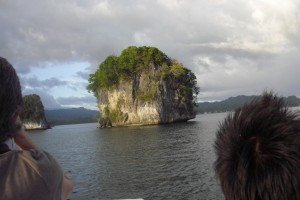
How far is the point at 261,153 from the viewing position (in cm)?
127

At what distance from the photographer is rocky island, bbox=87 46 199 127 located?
86.8 metres

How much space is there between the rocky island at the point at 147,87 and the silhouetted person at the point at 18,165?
83942mm

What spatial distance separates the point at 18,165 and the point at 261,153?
1.10 metres

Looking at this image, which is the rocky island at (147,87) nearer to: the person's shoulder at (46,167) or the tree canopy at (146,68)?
the tree canopy at (146,68)

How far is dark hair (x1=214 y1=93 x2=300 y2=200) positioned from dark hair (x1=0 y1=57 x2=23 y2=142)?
3.45ft

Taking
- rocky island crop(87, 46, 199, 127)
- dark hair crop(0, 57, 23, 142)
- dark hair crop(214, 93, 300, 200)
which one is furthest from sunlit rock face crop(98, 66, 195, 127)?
dark hair crop(214, 93, 300, 200)

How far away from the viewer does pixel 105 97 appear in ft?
322

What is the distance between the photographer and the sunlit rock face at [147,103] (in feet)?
284

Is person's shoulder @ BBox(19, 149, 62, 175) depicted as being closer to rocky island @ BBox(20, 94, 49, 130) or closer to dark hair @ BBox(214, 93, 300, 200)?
dark hair @ BBox(214, 93, 300, 200)

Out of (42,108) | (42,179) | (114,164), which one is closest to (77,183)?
(114,164)

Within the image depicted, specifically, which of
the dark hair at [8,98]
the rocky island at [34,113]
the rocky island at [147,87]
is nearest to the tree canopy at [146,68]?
the rocky island at [147,87]

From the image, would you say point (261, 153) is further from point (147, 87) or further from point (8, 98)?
point (147, 87)

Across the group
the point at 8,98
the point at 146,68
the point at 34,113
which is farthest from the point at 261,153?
the point at 34,113

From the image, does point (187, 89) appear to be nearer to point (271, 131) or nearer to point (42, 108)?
point (42, 108)
